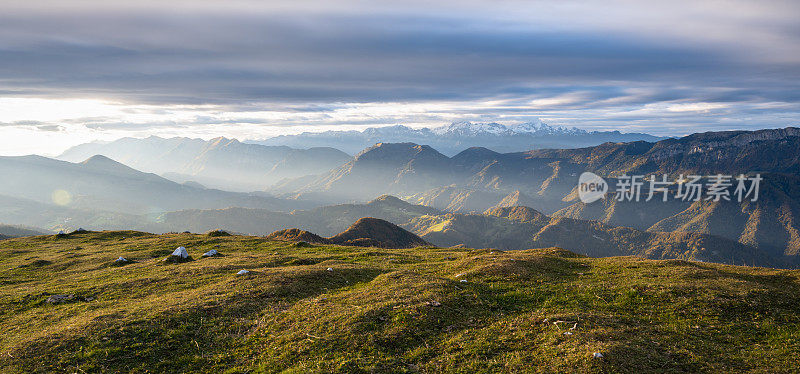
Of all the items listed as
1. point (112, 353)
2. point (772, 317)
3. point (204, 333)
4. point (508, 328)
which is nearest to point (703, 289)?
point (772, 317)

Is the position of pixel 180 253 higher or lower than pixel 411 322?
lower

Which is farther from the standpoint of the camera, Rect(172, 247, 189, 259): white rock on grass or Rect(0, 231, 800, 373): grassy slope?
Rect(172, 247, 189, 259): white rock on grass

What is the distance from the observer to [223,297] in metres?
26.5

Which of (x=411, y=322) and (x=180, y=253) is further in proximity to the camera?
(x=180, y=253)

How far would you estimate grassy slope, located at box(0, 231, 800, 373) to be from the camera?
1762cm

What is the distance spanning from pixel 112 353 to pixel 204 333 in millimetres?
4253

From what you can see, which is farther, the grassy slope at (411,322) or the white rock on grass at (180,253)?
the white rock on grass at (180,253)

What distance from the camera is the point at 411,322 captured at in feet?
70.1

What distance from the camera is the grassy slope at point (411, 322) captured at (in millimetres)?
17625

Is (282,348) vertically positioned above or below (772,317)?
below

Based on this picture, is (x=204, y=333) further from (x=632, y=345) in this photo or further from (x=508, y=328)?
(x=632, y=345)

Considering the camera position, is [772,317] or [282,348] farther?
[772,317]

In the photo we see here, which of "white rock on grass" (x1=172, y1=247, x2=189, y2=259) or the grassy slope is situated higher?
the grassy slope

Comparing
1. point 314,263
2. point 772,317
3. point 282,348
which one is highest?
point 772,317
